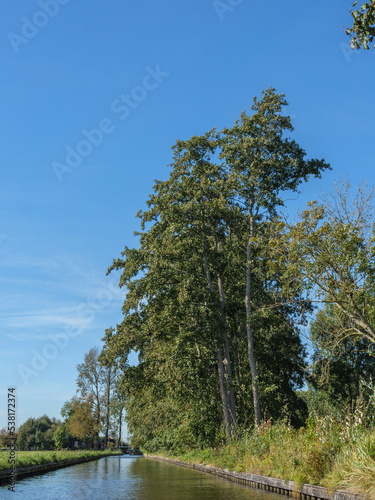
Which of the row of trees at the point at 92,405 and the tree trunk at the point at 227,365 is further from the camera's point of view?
the row of trees at the point at 92,405

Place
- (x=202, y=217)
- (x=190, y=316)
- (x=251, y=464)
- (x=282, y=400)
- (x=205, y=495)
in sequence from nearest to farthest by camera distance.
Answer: (x=205, y=495) < (x=251, y=464) < (x=190, y=316) < (x=202, y=217) < (x=282, y=400)

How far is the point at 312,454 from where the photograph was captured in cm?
1177

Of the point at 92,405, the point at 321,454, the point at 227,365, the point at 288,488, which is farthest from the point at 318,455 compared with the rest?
the point at 92,405

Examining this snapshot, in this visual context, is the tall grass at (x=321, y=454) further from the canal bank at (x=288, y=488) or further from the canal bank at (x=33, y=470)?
the canal bank at (x=33, y=470)

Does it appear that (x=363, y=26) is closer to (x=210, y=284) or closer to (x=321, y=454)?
(x=321, y=454)

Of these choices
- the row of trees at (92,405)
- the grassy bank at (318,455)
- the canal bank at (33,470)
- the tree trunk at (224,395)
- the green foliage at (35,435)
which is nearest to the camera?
the grassy bank at (318,455)

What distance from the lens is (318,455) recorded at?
11633 millimetres

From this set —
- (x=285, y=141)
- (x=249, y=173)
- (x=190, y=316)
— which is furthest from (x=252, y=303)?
(x=285, y=141)

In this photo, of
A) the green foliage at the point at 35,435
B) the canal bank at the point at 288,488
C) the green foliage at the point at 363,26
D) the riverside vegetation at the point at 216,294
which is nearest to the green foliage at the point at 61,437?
the green foliage at the point at 35,435

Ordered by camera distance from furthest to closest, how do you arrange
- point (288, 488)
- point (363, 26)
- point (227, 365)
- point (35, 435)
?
1. point (35, 435)
2. point (227, 365)
3. point (288, 488)
4. point (363, 26)

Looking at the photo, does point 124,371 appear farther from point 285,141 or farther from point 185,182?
point 285,141

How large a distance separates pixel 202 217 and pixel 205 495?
16.2m

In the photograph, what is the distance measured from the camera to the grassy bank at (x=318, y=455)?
30.8ft

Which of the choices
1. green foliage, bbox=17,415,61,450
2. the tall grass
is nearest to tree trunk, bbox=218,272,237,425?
the tall grass
